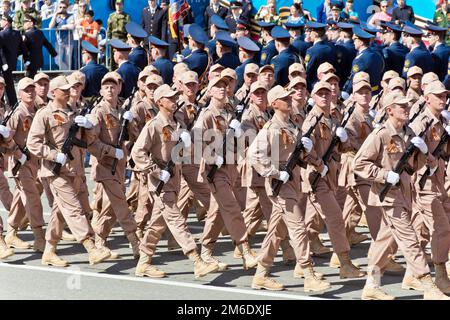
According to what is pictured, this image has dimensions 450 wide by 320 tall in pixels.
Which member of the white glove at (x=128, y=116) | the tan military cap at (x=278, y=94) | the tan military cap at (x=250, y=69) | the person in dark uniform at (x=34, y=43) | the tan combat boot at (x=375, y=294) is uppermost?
the person in dark uniform at (x=34, y=43)

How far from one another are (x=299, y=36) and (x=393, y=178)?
7.70m

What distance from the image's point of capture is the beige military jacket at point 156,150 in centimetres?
1348

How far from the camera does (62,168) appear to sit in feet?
46.0

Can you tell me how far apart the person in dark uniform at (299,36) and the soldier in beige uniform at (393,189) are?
6701 mm

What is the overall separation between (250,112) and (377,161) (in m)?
2.26

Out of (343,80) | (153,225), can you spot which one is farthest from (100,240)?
(343,80)

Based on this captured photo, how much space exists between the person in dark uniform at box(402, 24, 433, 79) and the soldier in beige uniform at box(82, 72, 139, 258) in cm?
511

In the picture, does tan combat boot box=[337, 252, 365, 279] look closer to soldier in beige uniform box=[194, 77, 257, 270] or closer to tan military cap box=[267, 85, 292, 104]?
soldier in beige uniform box=[194, 77, 257, 270]

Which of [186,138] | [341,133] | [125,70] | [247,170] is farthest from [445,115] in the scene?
[125,70]

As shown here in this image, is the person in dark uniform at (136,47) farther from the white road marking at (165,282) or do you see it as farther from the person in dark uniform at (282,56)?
the white road marking at (165,282)

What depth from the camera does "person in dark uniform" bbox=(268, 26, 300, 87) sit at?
18.1 m

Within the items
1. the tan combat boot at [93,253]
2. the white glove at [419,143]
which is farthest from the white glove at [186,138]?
the white glove at [419,143]

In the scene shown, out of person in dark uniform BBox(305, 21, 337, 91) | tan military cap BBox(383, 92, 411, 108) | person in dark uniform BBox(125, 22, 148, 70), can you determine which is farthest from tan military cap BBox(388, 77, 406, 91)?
person in dark uniform BBox(125, 22, 148, 70)

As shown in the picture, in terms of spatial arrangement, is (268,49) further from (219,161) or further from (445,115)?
(445,115)
